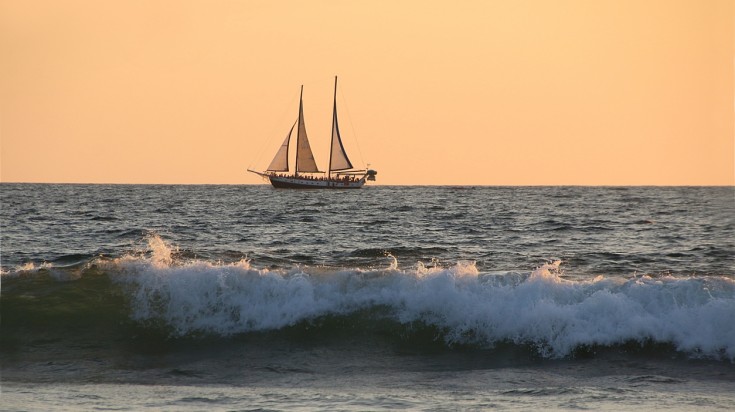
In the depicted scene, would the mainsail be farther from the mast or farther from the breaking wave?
the breaking wave

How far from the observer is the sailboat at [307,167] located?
339 ft

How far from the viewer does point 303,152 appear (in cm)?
10619

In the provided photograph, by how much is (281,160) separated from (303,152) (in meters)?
3.48

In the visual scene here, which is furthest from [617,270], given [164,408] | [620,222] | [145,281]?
[620,222]

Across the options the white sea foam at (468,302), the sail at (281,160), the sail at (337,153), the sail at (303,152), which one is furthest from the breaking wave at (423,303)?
the sail at (281,160)

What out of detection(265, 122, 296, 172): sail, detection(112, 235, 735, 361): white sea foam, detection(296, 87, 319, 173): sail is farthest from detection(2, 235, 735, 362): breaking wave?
detection(265, 122, 296, 172): sail

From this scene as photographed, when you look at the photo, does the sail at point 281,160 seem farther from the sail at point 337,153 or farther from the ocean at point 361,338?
the ocean at point 361,338

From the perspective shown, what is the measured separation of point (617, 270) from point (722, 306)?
736 cm

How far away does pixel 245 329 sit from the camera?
1588 centimetres

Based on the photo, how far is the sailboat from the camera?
10325 cm

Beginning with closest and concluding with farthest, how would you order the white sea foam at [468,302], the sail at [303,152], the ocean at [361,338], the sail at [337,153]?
the ocean at [361,338], the white sea foam at [468,302], the sail at [337,153], the sail at [303,152]

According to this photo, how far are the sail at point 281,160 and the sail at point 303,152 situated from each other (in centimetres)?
172

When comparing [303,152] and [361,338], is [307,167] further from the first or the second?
[361,338]

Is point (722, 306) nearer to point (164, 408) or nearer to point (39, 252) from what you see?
point (164, 408)
